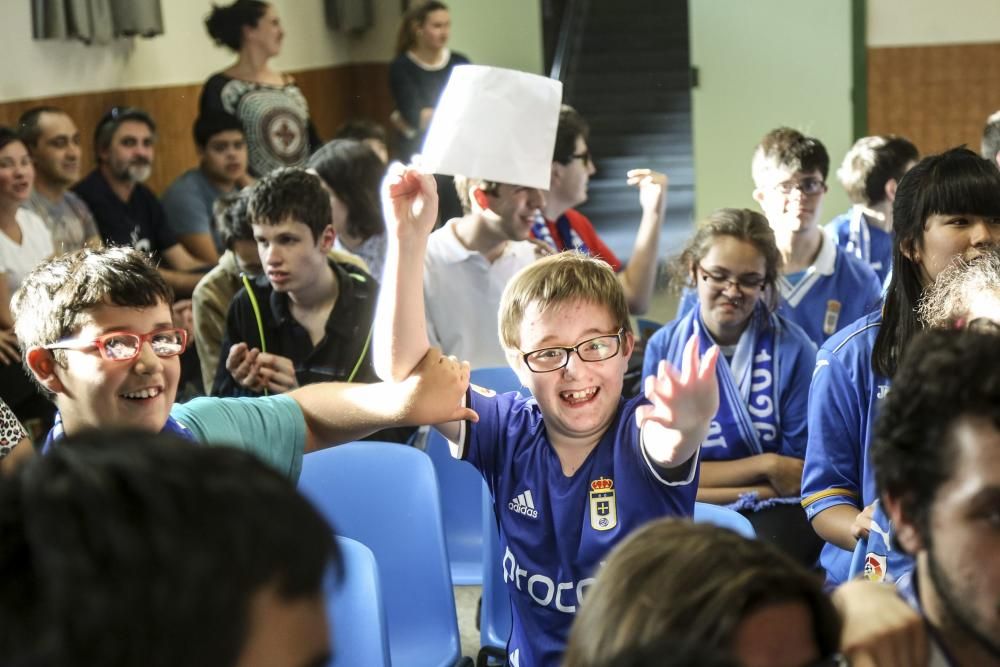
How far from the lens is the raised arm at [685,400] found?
148cm

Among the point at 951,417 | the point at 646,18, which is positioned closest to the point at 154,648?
the point at 951,417

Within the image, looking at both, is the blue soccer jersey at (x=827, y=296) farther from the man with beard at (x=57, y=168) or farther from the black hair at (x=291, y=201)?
the man with beard at (x=57, y=168)

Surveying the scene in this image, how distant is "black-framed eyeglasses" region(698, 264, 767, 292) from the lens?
2.73 m

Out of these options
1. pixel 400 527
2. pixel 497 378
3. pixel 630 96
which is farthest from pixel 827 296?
pixel 630 96

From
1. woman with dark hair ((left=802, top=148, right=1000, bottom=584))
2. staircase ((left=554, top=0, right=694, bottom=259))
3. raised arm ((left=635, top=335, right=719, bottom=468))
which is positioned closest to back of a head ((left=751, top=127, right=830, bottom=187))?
woman with dark hair ((left=802, top=148, right=1000, bottom=584))

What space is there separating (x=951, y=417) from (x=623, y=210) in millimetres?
7233

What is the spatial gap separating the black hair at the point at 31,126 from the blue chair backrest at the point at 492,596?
3.05 meters

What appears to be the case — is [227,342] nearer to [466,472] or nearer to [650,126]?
[466,472]

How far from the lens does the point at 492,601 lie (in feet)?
7.64

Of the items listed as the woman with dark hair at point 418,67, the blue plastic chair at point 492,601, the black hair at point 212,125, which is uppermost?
the woman with dark hair at point 418,67

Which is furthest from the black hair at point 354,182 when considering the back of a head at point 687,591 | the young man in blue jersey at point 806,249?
the back of a head at point 687,591

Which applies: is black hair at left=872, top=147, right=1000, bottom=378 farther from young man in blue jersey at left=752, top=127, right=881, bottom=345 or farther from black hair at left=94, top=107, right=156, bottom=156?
black hair at left=94, top=107, right=156, bottom=156

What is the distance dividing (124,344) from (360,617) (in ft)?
1.82

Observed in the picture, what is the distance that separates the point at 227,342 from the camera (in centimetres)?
298
